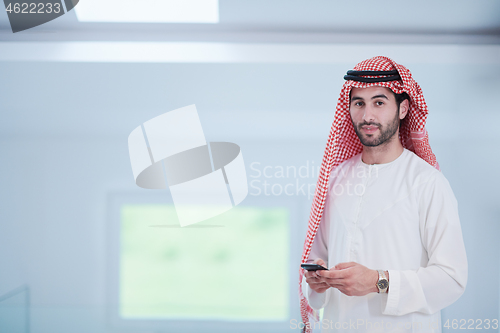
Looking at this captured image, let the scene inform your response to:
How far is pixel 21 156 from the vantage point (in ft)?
7.73

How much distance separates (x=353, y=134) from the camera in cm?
144

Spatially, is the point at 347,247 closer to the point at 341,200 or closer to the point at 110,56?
the point at 341,200


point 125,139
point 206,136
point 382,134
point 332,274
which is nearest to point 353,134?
point 382,134

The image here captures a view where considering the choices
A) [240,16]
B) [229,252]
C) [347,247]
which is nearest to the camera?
[347,247]

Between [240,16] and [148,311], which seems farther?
[148,311]

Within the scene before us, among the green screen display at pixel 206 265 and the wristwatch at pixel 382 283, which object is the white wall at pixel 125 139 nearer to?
the green screen display at pixel 206 265

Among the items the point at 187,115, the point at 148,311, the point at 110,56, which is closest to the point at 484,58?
the point at 187,115

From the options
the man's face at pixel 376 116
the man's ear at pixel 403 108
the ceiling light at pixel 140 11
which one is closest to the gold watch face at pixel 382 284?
the man's face at pixel 376 116

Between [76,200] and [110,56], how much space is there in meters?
0.95

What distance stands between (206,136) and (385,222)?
1.34 m

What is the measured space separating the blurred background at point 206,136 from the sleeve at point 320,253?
84cm

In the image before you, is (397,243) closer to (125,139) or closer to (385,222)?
(385,222)

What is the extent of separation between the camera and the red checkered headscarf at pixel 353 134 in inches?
48.4

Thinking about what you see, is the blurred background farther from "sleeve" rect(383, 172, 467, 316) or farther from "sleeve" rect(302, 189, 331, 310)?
"sleeve" rect(383, 172, 467, 316)
